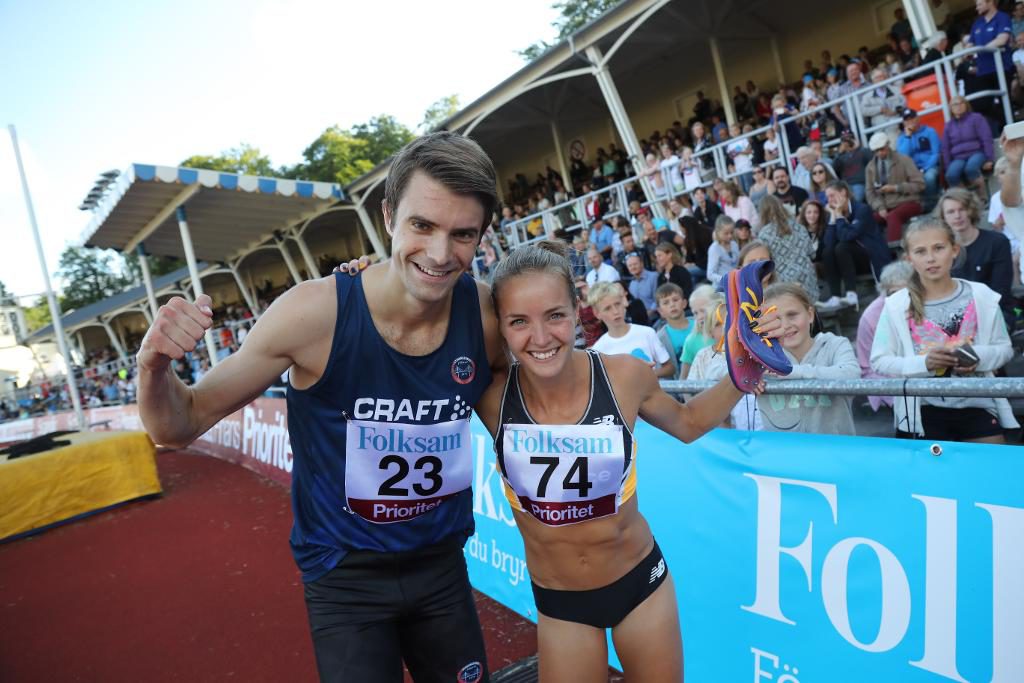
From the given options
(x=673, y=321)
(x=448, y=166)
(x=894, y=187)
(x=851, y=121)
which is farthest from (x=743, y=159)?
(x=448, y=166)

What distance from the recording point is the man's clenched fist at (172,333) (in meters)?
1.71

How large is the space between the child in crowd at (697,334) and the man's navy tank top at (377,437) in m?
3.22

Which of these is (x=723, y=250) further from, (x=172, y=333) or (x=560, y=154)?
(x=560, y=154)

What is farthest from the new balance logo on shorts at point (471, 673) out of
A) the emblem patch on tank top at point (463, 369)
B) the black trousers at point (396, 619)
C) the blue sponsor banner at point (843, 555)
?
the blue sponsor banner at point (843, 555)

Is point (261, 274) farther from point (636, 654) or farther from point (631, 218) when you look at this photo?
point (636, 654)

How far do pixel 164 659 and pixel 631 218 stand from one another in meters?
9.77

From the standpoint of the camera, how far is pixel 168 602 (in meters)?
5.53

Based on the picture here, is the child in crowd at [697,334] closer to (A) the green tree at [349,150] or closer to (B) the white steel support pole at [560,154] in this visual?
(B) the white steel support pole at [560,154]

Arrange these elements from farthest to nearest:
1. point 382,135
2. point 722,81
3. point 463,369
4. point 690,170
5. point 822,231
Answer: point 382,135 < point 722,81 < point 690,170 < point 822,231 < point 463,369

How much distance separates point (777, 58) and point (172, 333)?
17.9m

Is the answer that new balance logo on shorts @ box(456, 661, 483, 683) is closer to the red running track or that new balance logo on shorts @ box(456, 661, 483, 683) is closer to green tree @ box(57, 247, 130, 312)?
the red running track

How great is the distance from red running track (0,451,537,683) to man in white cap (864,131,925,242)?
20.7ft

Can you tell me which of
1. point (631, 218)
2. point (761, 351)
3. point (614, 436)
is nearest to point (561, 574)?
point (614, 436)

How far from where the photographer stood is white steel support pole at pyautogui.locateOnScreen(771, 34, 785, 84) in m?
16.3
